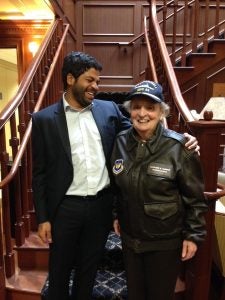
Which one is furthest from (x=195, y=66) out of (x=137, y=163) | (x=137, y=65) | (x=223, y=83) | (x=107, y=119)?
(x=137, y=163)

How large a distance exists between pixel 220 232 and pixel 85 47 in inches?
165

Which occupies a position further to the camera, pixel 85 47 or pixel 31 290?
pixel 85 47

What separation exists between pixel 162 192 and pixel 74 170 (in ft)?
1.43

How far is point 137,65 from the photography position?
5359 millimetres

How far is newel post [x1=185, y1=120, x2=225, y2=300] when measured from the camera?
5.00 feet

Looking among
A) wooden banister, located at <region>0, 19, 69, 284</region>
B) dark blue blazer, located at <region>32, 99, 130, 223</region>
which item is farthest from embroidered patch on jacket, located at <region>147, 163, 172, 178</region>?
wooden banister, located at <region>0, 19, 69, 284</region>

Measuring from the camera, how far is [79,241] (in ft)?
5.11

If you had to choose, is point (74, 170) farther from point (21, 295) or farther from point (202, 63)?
point (202, 63)

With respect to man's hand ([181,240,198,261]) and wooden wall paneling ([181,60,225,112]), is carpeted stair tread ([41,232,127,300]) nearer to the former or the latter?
Result: man's hand ([181,240,198,261])

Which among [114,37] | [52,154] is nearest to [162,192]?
[52,154]

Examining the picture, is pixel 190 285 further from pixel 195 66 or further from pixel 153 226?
pixel 195 66

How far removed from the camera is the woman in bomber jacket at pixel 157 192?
4.10ft

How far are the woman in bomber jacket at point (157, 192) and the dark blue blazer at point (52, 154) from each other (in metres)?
0.22

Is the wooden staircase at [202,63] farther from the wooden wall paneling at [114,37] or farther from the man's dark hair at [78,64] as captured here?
the man's dark hair at [78,64]
